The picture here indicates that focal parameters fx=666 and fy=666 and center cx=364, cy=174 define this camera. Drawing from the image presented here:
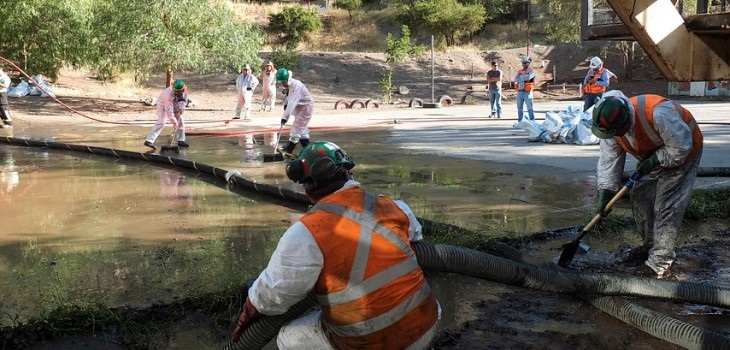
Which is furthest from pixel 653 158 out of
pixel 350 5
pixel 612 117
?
pixel 350 5

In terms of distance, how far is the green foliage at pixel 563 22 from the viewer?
3716cm

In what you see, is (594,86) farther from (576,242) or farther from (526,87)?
(576,242)

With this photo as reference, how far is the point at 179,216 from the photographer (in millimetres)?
6457

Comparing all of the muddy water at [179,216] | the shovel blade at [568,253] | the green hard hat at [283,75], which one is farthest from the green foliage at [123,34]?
the shovel blade at [568,253]

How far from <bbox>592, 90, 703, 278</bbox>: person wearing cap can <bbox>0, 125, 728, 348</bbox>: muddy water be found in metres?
0.75

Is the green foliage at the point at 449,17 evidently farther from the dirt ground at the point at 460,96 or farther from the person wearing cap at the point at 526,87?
the person wearing cap at the point at 526,87

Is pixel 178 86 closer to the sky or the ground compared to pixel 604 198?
closer to the sky

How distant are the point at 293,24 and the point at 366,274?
41940 mm

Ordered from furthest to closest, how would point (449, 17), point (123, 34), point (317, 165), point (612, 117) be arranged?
point (449, 17)
point (123, 34)
point (612, 117)
point (317, 165)

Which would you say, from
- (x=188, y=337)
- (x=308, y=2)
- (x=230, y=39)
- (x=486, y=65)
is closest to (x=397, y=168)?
(x=188, y=337)

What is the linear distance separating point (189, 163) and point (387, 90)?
18.5 metres

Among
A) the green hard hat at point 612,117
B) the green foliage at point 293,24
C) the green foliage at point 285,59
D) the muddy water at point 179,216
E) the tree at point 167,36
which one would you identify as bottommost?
the muddy water at point 179,216

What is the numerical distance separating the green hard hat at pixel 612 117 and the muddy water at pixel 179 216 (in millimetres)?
1218

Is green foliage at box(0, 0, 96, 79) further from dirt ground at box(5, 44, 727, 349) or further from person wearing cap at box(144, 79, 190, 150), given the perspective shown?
person wearing cap at box(144, 79, 190, 150)
